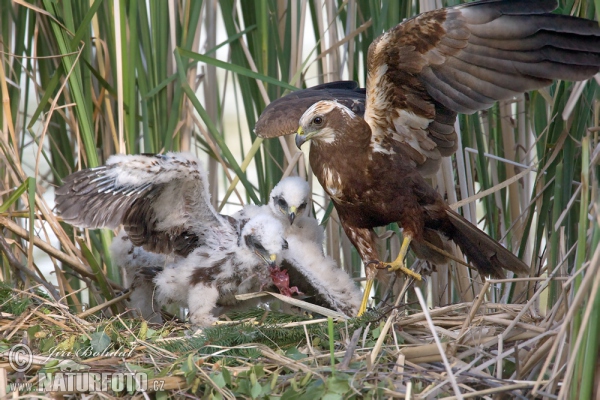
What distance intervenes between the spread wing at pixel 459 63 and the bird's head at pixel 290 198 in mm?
431

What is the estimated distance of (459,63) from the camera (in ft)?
9.30

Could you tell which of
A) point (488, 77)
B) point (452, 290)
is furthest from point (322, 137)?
point (452, 290)

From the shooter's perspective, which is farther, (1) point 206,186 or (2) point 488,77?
(1) point 206,186

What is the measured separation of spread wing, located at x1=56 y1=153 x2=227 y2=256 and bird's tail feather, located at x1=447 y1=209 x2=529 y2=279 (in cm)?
112

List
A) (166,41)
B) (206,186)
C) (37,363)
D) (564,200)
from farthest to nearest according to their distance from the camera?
(166,41) < (206,186) < (564,200) < (37,363)

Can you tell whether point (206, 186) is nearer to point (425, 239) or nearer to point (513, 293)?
point (425, 239)

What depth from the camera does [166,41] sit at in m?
3.37

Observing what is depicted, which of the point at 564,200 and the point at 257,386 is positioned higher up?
the point at 564,200

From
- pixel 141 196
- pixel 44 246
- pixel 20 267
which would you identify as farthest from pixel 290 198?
pixel 20 267

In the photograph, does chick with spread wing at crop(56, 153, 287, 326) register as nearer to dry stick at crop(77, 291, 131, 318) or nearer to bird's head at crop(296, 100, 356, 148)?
dry stick at crop(77, 291, 131, 318)

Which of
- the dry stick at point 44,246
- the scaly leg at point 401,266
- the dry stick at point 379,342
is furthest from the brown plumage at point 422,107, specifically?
the dry stick at point 44,246

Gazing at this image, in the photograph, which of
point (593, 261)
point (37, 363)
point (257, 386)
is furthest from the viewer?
point (37, 363)

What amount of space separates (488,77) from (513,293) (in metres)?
0.99

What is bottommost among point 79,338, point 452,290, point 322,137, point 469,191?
point 452,290
